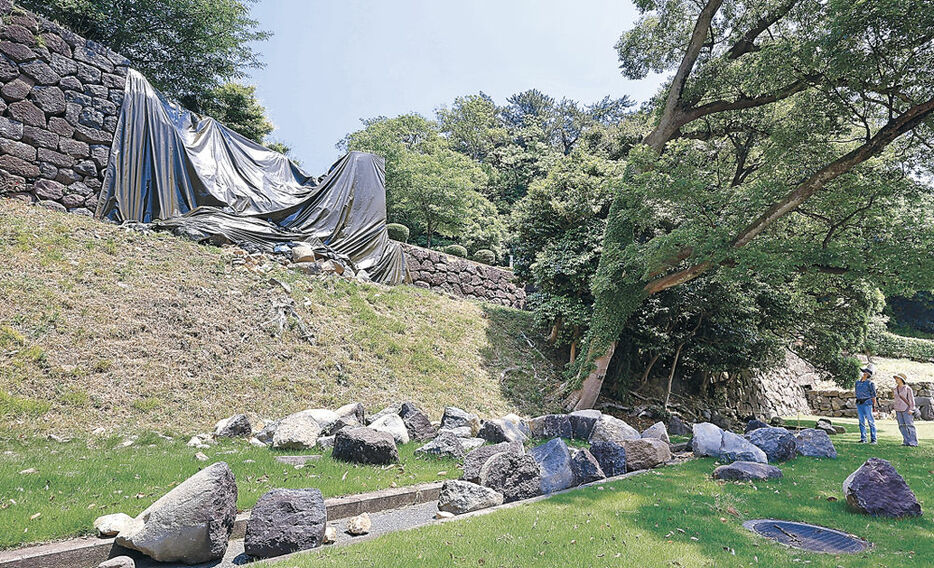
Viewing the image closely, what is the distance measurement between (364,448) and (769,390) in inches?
636

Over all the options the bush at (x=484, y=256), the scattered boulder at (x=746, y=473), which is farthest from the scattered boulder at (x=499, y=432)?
the bush at (x=484, y=256)

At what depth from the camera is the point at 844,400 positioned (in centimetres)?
1658

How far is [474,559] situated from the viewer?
2.68 metres

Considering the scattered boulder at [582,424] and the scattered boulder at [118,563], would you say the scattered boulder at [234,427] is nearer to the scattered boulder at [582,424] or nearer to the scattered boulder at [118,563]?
the scattered boulder at [118,563]

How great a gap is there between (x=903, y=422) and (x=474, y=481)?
823 cm

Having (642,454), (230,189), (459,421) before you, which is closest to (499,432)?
(459,421)


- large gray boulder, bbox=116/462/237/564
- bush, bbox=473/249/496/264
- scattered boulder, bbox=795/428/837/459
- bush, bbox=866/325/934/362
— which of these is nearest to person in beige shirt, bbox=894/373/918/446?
scattered boulder, bbox=795/428/837/459

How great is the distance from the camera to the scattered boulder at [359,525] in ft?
10.7

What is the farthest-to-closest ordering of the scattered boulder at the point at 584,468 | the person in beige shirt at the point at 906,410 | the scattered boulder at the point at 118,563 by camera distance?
the person in beige shirt at the point at 906,410 → the scattered boulder at the point at 584,468 → the scattered boulder at the point at 118,563

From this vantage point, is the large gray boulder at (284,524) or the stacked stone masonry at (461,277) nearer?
the large gray boulder at (284,524)

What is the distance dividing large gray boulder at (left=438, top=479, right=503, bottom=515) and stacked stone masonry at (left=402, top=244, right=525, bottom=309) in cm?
975

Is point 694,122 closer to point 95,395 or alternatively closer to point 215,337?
point 215,337

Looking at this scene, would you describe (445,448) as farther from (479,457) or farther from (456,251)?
(456,251)

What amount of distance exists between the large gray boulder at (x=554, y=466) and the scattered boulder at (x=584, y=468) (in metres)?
0.08
